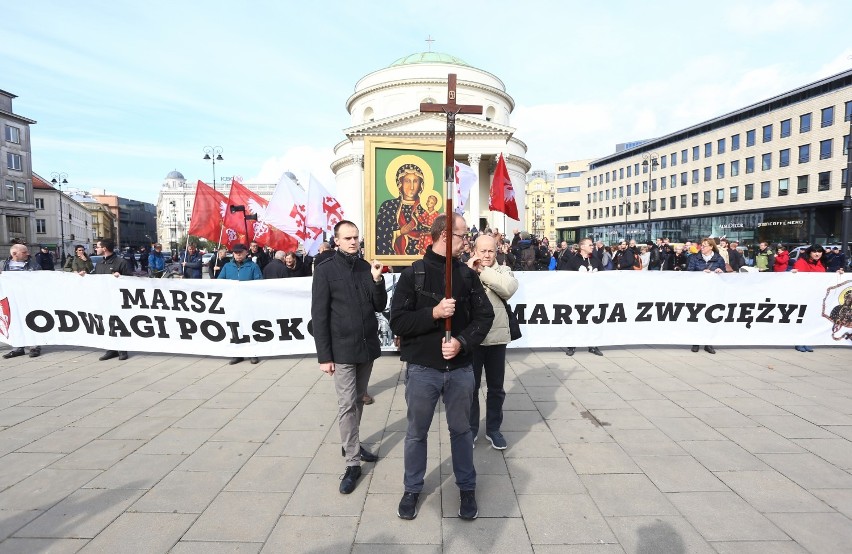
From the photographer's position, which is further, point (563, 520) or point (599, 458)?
point (599, 458)

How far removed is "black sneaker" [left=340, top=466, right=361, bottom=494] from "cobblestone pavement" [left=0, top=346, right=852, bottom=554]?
9 centimetres

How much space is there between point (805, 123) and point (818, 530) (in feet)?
194

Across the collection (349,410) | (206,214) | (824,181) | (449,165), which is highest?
(824,181)

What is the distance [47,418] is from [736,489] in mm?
6591

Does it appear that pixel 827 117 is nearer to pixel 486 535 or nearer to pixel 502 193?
pixel 502 193

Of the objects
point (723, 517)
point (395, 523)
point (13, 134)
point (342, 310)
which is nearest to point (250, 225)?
point (342, 310)

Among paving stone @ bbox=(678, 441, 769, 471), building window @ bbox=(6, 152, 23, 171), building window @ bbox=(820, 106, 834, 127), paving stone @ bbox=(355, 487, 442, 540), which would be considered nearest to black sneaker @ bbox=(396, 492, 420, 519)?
paving stone @ bbox=(355, 487, 442, 540)

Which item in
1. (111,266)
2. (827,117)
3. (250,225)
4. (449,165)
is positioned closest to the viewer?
(449,165)

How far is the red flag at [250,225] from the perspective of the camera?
1205 centimetres

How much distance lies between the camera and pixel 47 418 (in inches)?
203

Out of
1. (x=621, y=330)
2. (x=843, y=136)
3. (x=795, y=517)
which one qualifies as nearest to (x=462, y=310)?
(x=795, y=517)

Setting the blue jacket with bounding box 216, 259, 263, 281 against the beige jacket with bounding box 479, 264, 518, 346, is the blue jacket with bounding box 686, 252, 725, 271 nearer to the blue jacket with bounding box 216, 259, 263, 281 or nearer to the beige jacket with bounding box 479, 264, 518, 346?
the beige jacket with bounding box 479, 264, 518, 346

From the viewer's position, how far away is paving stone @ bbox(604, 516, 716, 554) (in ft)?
9.59

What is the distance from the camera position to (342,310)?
12.6ft
